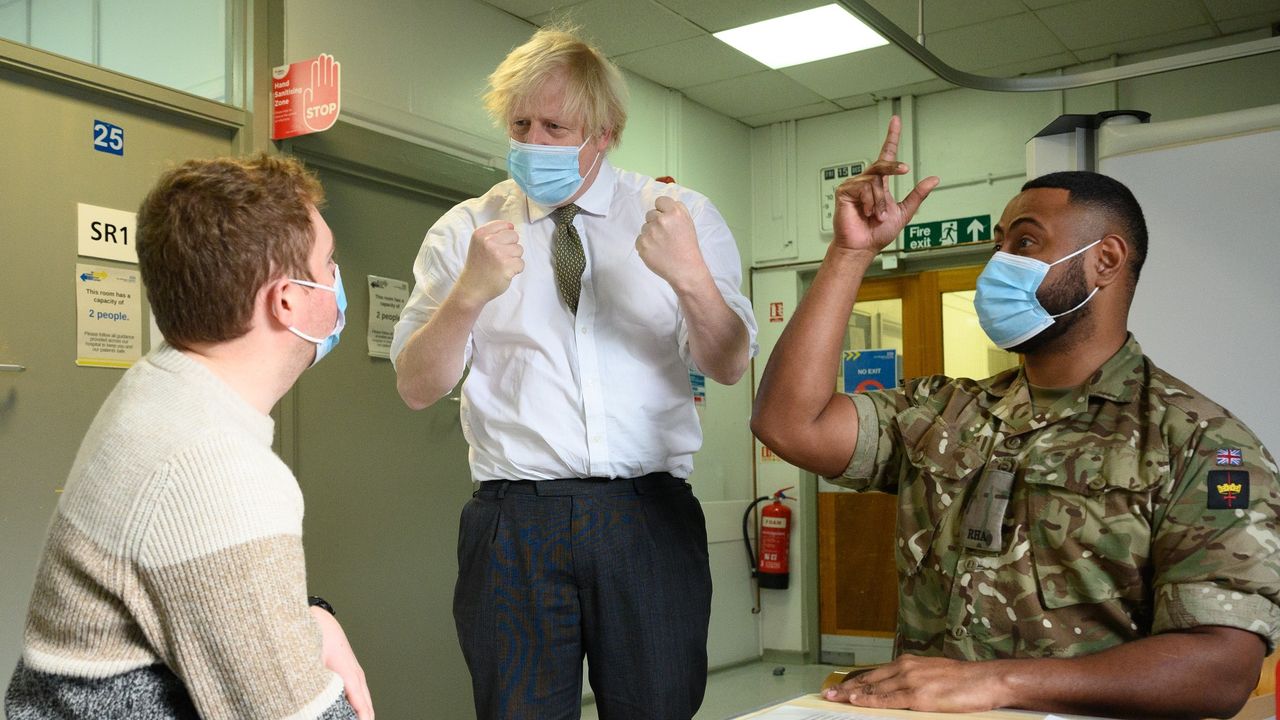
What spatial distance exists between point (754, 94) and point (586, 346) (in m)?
4.38

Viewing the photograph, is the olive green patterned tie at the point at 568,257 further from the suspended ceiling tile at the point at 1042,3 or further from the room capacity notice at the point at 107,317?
the suspended ceiling tile at the point at 1042,3

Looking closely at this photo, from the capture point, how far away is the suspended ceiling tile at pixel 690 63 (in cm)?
512

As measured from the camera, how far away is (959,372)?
577cm

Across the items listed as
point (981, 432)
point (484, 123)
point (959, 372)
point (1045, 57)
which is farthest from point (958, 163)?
point (981, 432)

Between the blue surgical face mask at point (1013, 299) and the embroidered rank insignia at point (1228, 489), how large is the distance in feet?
1.30

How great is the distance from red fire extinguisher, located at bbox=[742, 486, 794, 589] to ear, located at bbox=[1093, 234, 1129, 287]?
4.42m

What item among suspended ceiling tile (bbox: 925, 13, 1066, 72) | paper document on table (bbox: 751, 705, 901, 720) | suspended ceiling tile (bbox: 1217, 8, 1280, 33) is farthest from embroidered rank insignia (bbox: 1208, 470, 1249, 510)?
suspended ceiling tile (bbox: 1217, 8, 1280, 33)

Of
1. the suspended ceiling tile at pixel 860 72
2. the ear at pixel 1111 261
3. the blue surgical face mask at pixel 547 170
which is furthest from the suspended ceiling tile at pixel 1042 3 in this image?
the blue surgical face mask at pixel 547 170

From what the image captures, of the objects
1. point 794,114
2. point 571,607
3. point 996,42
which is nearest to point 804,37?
point 996,42

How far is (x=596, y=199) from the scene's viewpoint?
73.7 inches

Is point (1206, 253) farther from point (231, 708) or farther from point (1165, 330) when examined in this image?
point (231, 708)

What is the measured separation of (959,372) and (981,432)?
432 cm

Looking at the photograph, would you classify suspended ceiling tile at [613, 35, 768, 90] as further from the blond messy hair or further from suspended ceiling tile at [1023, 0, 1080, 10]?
the blond messy hair

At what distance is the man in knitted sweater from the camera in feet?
3.05
